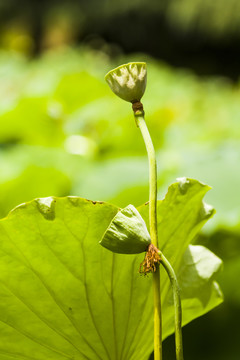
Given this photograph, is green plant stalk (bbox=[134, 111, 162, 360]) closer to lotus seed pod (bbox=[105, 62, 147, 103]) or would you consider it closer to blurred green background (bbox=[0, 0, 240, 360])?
lotus seed pod (bbox=[105, 62, 147, 103])

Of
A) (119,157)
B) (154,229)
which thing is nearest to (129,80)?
(154,229)

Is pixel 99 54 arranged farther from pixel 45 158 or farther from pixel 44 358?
pixel 44 358

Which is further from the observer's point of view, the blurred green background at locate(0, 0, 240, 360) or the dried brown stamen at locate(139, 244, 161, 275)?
the blurred green background at locate(0, 0, 240, 360)

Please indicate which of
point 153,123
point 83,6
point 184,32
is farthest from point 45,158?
point 83,6

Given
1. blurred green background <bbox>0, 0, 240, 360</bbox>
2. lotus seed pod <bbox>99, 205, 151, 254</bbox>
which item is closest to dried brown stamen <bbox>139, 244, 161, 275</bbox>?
lotus seed pod <bbox>99, 205, 151, 254</bbox>

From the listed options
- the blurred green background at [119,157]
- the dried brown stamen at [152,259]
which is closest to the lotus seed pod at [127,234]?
the dried brown stamen at [152,259]

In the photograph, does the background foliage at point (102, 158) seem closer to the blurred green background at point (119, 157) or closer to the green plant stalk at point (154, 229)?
the blurred green background at point (119, 157)

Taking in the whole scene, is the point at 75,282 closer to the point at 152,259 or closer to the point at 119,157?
the point at 152,259
